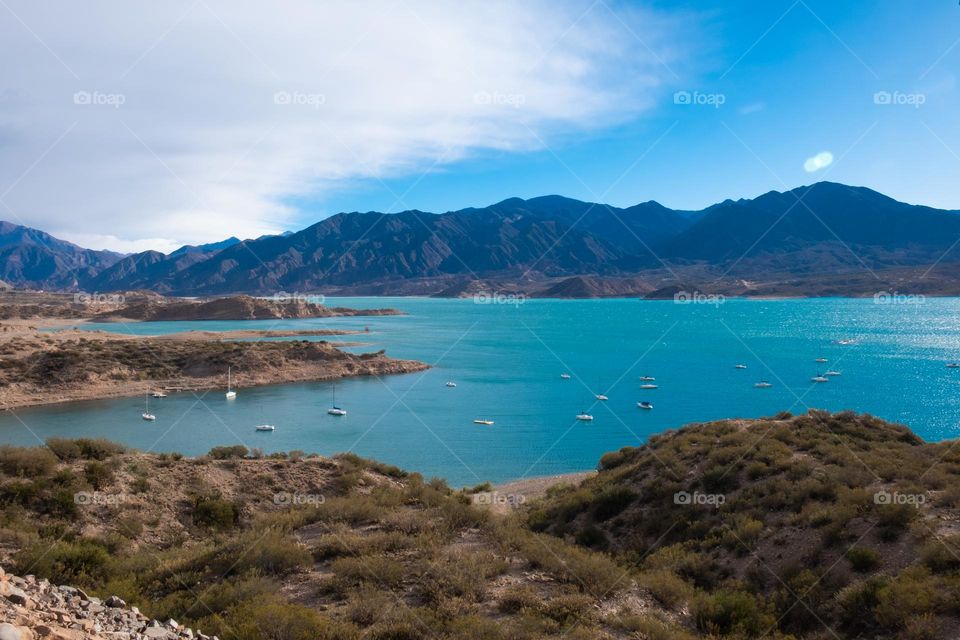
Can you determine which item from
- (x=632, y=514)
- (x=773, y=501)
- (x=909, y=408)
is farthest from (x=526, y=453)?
(x=909, y=408)

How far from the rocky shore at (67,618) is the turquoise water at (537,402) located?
71.3ft

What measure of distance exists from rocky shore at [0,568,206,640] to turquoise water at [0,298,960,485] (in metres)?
21.7

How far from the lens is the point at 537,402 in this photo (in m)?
52.7

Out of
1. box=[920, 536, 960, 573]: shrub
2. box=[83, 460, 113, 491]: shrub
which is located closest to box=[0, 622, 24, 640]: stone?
box=[920, 536, 960, 573]: shrub

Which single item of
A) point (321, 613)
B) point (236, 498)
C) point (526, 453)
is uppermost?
point (321, 613)

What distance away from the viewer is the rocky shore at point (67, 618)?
569 cm

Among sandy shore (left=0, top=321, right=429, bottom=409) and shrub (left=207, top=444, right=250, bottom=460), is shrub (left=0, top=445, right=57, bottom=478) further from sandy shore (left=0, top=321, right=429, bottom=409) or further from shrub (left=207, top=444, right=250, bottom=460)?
sandy shore (left=0, top=321, right=429, bottom=409)

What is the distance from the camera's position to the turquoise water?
37.5 meters

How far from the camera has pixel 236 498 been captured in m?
18.8

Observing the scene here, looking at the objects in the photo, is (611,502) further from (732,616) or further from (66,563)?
(66,563)

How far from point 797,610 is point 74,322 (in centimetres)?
15758

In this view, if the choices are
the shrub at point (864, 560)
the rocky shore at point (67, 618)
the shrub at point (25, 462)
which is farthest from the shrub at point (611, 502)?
the shrub at point (25, 462)

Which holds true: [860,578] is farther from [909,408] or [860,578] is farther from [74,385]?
[74,385]

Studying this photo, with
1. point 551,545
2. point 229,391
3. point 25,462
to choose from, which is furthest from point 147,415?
point 551,545
